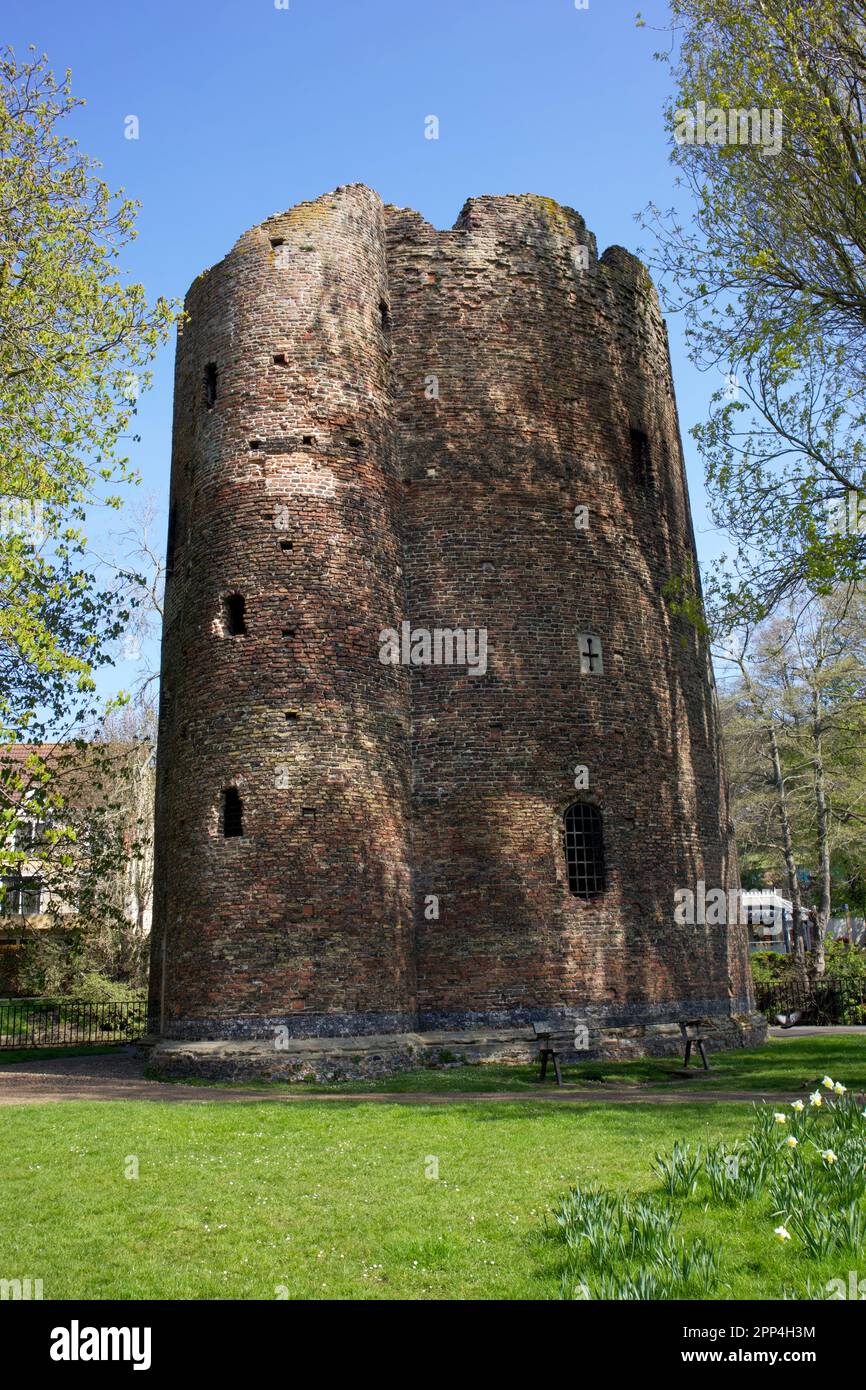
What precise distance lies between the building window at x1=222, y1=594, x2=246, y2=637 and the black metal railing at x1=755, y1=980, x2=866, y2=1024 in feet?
57.4

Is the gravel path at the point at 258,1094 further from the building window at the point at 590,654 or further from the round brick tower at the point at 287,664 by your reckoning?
the building window at the point at 590,654

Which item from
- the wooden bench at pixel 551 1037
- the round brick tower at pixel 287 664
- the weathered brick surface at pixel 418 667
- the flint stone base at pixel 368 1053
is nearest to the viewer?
the flint stone base at pixel 368 1053

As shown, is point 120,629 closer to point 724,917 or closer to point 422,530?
point 422,530

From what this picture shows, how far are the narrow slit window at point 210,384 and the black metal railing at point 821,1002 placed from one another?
19.6m

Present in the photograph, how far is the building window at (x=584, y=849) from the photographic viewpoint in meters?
18.5

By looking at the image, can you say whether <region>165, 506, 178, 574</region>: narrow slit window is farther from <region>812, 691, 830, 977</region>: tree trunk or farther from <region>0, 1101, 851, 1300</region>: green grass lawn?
<region>812, 691, 830, 977</region>: tree trunk

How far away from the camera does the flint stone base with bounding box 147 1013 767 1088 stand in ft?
49.7

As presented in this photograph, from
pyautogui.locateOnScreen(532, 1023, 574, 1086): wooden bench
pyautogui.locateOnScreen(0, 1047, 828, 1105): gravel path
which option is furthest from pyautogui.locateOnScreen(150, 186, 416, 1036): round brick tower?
pyautogui.locateOnScreen(532, 1023, 574, 1086): wooden bench

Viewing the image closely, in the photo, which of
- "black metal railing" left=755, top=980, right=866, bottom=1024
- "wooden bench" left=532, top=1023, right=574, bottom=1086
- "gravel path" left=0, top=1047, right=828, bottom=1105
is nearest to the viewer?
"gravel path" left=0, top=1047, right=828, bottom=1105

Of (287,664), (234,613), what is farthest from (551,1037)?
(234,613)

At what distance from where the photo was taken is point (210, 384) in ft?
63.3

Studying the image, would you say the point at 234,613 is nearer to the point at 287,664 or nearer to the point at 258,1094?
the point at 287,664

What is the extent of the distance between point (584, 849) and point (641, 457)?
27.7 feet

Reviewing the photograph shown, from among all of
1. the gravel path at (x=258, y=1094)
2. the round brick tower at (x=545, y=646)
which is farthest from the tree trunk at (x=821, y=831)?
the gravel path at (x=258, y=1094)
